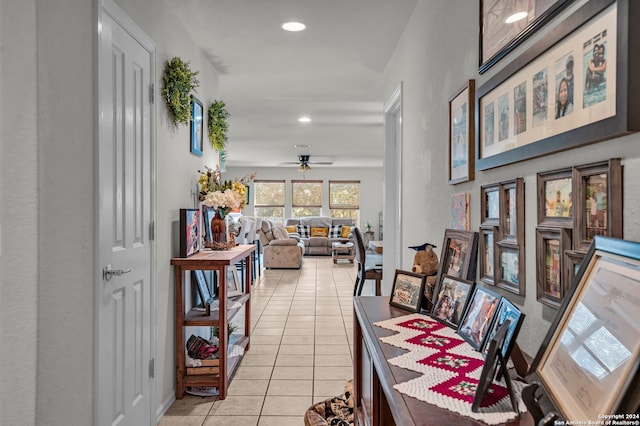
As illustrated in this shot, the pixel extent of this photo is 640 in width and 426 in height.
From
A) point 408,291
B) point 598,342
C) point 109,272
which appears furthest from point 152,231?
point 598,342

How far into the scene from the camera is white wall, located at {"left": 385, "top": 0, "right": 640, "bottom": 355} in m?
1.11

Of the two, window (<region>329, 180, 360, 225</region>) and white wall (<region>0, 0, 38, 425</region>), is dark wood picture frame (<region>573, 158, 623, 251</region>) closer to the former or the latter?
white wall (<region>0, 0, 38, 425</region>)

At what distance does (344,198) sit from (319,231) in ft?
5.27

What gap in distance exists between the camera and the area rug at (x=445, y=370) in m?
0.97

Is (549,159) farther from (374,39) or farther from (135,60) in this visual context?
(374,39)

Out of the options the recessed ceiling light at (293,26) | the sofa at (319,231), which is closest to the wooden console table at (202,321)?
the recessed ceiling light at (293,26)

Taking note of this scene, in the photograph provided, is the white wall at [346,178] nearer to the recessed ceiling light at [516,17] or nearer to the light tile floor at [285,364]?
the light tile floor at [285,364]

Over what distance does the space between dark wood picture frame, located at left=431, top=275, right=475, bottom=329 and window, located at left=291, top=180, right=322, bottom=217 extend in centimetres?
1272

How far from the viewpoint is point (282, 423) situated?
279cm

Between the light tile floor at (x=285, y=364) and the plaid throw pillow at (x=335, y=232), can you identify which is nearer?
the light tile floor at (x=285, y=364)

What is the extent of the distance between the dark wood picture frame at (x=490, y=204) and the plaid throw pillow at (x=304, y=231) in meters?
11.8

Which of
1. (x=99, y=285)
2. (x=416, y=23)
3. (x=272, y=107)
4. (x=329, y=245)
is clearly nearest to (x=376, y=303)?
(x=99, y=285)

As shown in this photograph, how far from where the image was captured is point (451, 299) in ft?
5.28

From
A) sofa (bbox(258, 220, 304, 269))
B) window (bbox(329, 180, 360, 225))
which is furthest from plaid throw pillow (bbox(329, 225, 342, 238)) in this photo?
sofa (bbox(258, 220, 304, 269))
